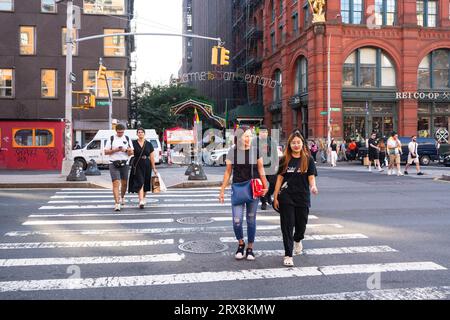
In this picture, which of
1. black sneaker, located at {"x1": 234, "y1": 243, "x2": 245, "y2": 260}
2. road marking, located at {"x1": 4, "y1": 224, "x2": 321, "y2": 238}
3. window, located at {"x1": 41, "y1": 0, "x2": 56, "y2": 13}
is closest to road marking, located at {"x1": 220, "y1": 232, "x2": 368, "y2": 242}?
road marking, located at {"x1": 4, "y1": 224, "x2": 321, "y2": 238}

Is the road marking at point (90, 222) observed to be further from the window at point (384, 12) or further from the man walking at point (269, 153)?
the window at point (384, 12)

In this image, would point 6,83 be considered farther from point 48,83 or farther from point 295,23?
point 295,23

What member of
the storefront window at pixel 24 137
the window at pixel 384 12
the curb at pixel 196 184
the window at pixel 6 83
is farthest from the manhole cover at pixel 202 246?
the window at pixel 384 12

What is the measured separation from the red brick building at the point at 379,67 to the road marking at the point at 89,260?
30.7 m

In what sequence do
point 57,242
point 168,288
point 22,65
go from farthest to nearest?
point 22,65
point 57,242
point 168,288

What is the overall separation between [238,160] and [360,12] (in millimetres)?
34793

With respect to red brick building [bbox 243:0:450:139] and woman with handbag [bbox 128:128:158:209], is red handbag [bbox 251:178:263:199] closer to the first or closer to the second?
woman with handbag [bbox 128:128:158:209]

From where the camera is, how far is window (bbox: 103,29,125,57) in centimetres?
3795

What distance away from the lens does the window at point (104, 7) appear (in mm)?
37594

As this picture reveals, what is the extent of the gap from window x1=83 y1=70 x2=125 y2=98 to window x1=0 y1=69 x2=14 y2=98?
17.8 ft

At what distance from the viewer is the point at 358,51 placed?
124ft

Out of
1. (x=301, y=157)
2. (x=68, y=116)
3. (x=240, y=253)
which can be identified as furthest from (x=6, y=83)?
(x=301, y=157)
